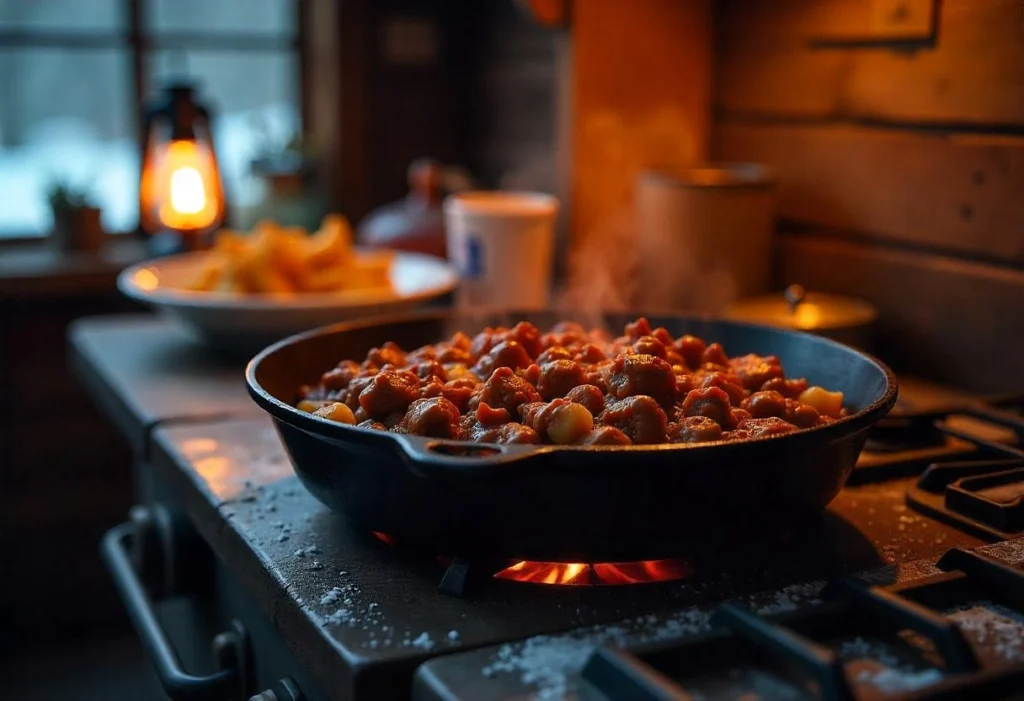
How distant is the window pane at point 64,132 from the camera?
2.93 m

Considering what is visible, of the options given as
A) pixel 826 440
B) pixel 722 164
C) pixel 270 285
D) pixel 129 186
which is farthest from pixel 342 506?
pixel 129 186

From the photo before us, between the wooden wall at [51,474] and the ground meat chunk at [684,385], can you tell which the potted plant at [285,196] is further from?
the ground meat chunk at [684,385]

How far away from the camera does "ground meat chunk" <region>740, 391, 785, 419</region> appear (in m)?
1.01

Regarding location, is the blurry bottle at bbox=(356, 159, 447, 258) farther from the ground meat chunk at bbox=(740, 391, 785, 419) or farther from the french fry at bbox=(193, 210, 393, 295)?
the ground meat chunk at bbox=(740, 391, 785, 419)

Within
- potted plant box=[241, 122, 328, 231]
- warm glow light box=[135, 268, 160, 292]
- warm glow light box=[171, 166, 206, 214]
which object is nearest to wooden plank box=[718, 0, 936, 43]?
warm glow light box=[135, 268, 160, 292]

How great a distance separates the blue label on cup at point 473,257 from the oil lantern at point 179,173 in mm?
1061

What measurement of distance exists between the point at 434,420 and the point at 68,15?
2457mm

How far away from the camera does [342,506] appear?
966 millimetres

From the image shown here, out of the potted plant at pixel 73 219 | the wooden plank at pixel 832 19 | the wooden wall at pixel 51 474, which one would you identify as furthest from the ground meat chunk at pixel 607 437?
the potted plant at pixel 73 219

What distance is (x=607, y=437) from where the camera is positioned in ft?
2.93

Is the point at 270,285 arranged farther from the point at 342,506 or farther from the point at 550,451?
the point at 550,451

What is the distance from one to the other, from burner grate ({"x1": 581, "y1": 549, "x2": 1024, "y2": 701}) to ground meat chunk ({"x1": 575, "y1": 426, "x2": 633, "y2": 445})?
0.16 meters

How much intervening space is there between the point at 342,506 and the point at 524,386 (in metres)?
0.19

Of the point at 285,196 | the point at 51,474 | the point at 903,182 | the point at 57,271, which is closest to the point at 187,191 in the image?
the point at 285,196
